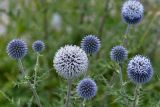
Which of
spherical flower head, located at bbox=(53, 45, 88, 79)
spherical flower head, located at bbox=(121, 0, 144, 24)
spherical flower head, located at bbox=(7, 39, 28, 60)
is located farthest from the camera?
spherical flower head, located at bbox=(121, 0, 144, 24)

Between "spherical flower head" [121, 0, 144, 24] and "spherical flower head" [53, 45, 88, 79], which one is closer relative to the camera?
"spherical flower head" [53, 45, 88, 79]

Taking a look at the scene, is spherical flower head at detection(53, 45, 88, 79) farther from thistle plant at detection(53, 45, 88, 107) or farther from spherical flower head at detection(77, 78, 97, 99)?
spherical flower head at detection(77, 78, 97, 99)

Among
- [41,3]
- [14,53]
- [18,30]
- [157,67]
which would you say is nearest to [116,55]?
[14,53]

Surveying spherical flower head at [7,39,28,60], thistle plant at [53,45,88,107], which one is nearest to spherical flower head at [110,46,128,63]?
thistle plant at [53,45,88,107]

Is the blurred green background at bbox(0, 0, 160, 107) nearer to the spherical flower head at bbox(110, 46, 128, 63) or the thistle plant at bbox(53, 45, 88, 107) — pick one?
the spherical flower head at bbox(110, 46, 128, 63)

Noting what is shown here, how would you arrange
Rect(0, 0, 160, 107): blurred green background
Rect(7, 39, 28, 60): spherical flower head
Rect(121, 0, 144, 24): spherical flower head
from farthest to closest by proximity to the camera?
Rect(0, 0, 160, 107): blurred green background
Rect(121, 0, 144, 24): spherical flower head
Rect(7, 39, 28, 60): spherical flower head

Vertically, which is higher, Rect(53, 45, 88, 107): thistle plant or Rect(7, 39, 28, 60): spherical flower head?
Rect(7, 39, 28, 60): spherical flower head

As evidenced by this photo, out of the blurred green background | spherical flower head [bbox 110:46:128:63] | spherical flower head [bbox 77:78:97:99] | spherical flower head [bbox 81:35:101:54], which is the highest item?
the blurred green background
